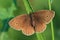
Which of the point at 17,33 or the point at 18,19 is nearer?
the point at 18,19

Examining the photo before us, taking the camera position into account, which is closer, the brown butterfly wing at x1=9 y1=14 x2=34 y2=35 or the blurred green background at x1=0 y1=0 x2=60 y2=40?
the brown butterfly wing at x1=9 y1=14 x2=34 y2=35

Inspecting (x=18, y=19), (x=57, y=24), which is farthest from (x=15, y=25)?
(x=57, y=24)

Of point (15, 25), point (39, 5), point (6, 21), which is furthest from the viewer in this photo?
point (39, 5)

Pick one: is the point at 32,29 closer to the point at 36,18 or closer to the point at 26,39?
the point at 36,18

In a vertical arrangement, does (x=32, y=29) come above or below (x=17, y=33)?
above

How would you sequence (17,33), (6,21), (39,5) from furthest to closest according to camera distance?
(39,5), (17,33), (6,21)

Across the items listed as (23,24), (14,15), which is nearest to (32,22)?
(23,24)
